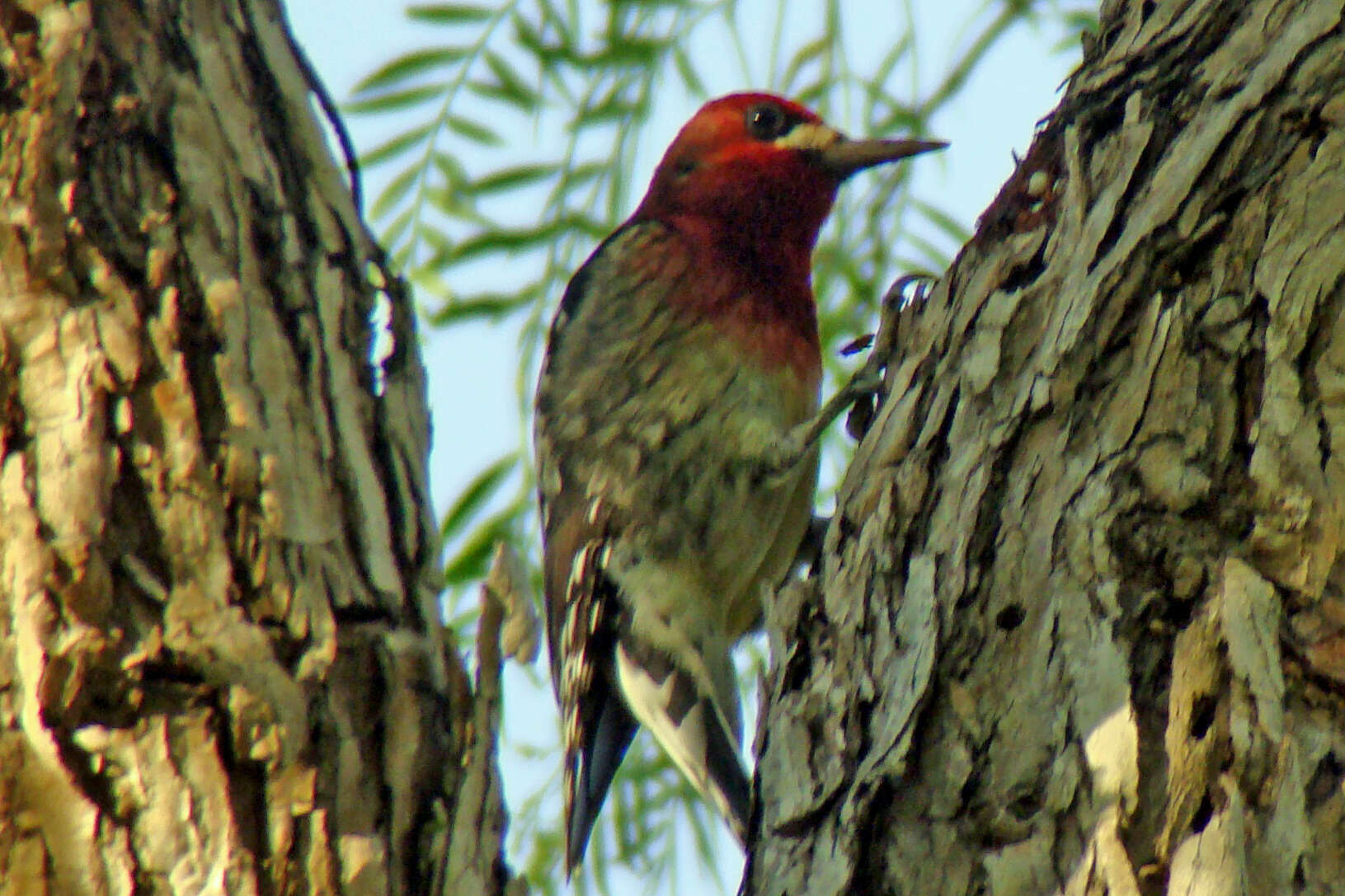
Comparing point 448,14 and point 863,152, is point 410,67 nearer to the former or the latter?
point 448,14

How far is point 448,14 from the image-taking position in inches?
133

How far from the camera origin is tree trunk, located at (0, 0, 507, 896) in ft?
4.89

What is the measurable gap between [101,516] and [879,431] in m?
0.98

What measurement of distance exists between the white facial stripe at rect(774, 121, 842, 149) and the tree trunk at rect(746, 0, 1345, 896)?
186 cm

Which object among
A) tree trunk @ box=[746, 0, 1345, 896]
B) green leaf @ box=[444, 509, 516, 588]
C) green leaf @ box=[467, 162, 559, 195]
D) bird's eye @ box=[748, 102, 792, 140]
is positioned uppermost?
bird's eye @ box=[748, 102, 792, 140]

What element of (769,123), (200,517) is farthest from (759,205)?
(200,517)

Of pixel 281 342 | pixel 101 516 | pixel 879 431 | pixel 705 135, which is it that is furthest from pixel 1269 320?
pixel 705 135

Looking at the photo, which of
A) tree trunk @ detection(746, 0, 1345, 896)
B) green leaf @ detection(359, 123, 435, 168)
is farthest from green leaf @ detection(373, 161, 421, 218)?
tree trunk @ detection(746, 0, 1345, 896)

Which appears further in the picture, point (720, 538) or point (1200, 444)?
point (720, 538)

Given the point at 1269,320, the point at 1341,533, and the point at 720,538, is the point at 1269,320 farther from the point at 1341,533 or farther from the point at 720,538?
the point at 720,538

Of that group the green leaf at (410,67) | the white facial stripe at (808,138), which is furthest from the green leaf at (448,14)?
the white facial stripe at (808,138)

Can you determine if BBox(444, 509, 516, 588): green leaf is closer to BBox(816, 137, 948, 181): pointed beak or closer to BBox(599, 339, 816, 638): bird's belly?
BBox(599, 339, 816, 638): bird's belly

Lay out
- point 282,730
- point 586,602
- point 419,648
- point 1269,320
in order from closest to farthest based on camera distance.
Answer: point 282,730
point 419,648
point 1269,320
point 586,602

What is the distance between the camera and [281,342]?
178 cm
